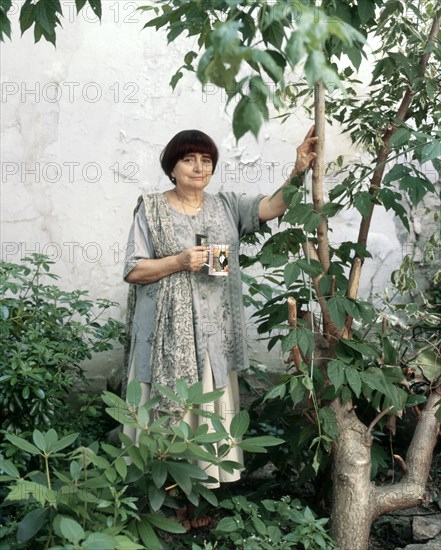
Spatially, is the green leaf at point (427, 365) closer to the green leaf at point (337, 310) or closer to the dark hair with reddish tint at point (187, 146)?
the green leaf at point (337, 310)

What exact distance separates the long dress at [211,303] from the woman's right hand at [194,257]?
0.12 metres

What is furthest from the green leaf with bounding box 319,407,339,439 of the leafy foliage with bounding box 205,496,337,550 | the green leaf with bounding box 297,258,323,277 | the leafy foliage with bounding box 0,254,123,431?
the leafy foliage with bounding box 0,254,123,431

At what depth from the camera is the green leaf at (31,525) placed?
265 centimetres

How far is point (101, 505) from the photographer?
263 cm

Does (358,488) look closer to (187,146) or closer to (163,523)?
(163,523)

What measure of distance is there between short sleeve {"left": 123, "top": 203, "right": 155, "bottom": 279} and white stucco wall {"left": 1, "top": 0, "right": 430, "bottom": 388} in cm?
115

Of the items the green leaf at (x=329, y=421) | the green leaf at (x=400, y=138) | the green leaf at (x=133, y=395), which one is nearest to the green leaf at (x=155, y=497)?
the green leaf at (x=133, y=395)

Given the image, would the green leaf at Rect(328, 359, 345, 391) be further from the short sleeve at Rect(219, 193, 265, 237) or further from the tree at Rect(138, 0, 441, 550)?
the short sleeve at Rect(219, 193, 265, 237)

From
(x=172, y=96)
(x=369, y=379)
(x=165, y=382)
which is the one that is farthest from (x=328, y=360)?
(x=172, y=96)

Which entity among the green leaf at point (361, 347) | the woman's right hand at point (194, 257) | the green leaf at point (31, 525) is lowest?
the green leaf at point (31, 525)

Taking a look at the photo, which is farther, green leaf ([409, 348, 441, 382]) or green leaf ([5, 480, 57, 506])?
green leaf ([409, 348, 441, 382])

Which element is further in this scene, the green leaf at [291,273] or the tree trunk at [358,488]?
the tree trunk at [358,488]

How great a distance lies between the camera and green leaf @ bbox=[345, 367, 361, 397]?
3.04 metres

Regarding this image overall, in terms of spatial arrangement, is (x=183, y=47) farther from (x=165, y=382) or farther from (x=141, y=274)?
(x=165, y=382)
